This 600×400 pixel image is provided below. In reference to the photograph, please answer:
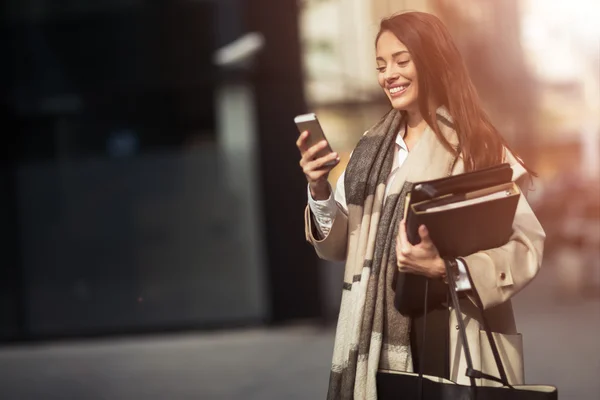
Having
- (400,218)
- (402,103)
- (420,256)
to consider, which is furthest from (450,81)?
(420,256)

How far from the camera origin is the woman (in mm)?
2867

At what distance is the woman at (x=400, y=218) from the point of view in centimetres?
287

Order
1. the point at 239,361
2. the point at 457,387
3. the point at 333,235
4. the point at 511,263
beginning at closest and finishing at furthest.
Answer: the point at 457,387 → the point at 511,263 → the point at 333,235 → the point at 239,361

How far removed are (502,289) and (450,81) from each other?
0.58m

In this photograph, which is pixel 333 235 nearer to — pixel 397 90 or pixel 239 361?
pixel 397 90

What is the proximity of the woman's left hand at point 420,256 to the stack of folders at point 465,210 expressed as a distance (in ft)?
0.05

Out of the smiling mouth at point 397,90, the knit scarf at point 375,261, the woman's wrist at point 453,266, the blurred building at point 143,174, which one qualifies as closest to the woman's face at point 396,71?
the smiling mouth at point 397,90

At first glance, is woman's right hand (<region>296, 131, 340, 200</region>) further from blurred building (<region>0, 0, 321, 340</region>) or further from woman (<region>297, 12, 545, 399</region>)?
blurred building (<region>0, 0, 321, 340</region>)

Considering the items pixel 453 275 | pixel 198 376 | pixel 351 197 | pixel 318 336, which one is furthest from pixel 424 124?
pixel 318 336

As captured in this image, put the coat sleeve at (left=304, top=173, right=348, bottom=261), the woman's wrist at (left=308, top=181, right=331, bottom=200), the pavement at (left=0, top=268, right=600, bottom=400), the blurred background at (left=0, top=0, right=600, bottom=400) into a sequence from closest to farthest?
the woman's wrist at (left=308, top=181, right=331, bottom=200)
the coat sleeve at (left=304, top=173, right=348, bottom=261)
the pavement at (left=0, top=268, right=600, bottom=400)
the blurred background at (left=0, top=0, right=600, bottom=400)

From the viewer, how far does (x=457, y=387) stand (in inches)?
107

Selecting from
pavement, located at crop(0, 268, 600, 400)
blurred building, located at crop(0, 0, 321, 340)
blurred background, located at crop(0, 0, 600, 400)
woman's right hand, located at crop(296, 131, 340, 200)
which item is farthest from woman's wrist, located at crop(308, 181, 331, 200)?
blurred building, located at crop(0, 0, 321, 340)

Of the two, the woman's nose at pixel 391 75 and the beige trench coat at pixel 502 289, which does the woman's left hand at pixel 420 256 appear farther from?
the woman's nose at pixel 391 75

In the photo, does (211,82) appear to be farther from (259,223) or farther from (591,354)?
(591,354)
